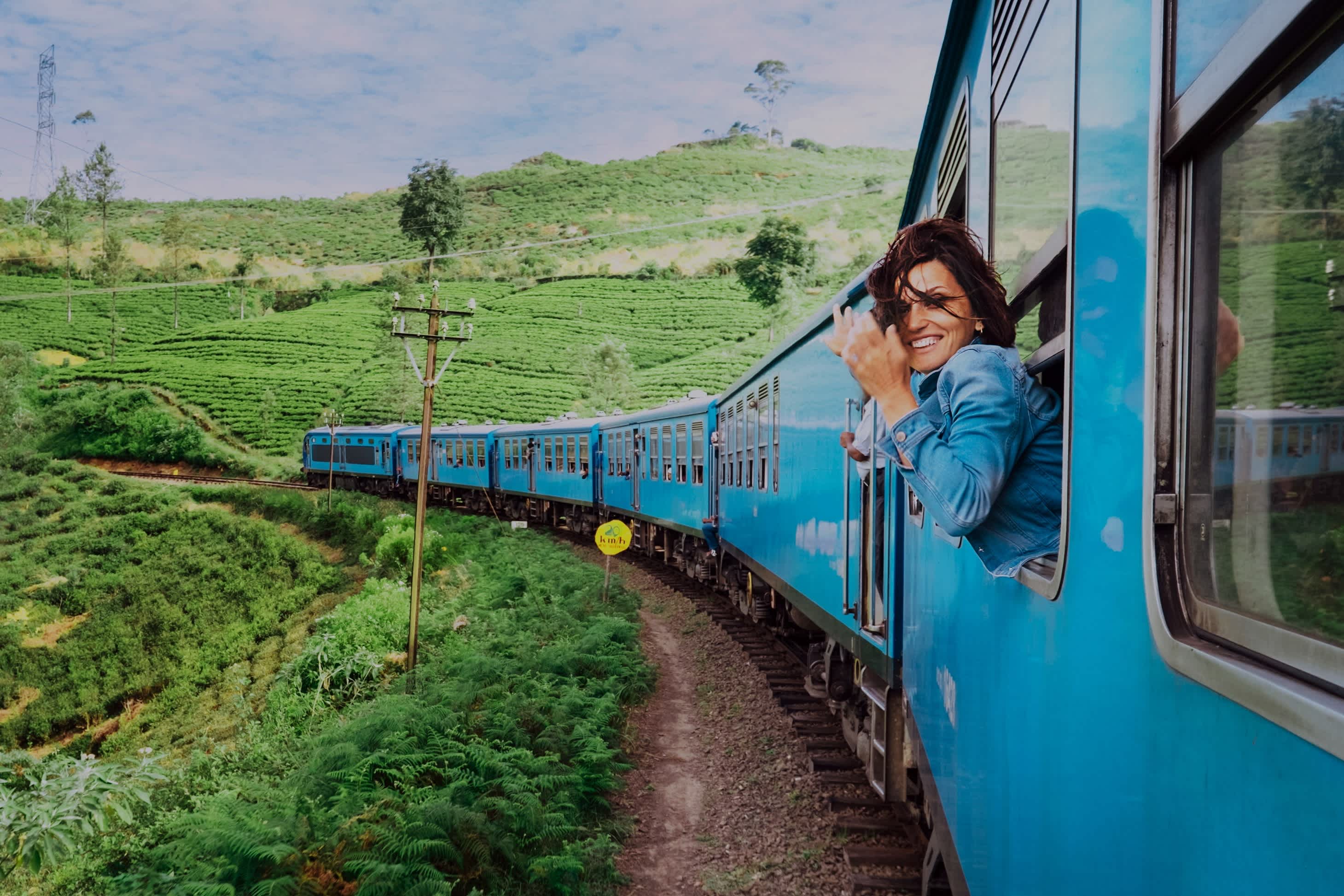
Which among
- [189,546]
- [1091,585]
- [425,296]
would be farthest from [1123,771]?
[425,296]

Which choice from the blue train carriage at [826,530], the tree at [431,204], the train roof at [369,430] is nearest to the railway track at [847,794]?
the blue train carriage at [826,530]

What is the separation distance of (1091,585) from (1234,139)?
0.69m

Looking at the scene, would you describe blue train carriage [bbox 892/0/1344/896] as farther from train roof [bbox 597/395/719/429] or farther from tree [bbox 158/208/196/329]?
tree [bbox 158/208/196/329]

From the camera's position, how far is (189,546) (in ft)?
127

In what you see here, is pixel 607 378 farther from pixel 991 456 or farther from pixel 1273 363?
pixel 1273 363

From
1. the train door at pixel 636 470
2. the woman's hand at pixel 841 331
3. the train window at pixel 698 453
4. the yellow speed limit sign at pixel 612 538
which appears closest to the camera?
the woman's hand at pixel 841 331

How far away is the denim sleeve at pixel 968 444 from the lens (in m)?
Result: 1.81

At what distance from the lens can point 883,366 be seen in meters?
2.02

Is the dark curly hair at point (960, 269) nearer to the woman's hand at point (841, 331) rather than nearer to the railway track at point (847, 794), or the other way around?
the woman's hand at point (841, 331)

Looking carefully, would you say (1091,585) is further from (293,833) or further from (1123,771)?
(293,833)

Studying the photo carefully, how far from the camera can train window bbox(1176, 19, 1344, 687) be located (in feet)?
2.75

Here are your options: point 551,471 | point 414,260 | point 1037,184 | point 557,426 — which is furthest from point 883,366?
point 414,260

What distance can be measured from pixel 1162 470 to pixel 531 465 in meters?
27.8

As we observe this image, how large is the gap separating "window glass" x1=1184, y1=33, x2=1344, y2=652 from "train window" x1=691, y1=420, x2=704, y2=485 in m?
13.7
